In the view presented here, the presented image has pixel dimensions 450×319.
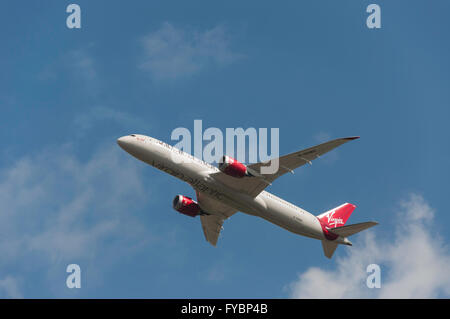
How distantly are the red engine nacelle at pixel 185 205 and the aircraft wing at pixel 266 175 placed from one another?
9.96m

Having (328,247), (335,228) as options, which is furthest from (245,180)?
(328,247)

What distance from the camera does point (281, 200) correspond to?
61.4 meters

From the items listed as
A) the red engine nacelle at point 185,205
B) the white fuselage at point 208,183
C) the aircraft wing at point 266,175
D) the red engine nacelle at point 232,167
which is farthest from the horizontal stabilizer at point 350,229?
the red engine nacelle at point 185,205

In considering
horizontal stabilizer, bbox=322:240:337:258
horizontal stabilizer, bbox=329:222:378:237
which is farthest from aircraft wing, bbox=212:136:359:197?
horizontal stabilizer, bbox=322:240:337:258

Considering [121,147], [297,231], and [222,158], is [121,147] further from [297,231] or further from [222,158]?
[297,231]

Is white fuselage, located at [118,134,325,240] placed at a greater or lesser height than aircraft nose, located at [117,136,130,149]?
lesser

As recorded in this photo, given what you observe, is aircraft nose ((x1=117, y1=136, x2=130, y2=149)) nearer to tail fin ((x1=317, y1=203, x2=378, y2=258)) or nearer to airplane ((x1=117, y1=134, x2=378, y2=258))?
airplane ((x1=117, y1=134, x2=378, y2=258))

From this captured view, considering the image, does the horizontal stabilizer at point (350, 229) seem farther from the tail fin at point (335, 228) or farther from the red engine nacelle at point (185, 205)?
the red engine nacelle at point (185, 205)

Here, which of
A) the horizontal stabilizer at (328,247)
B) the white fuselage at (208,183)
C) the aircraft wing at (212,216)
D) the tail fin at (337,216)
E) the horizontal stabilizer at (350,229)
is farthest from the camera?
the aircraft wing at (212,216)

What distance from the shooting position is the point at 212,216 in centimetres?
6969

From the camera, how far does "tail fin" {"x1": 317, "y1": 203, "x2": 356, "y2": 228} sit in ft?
218

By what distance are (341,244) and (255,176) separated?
14643mm

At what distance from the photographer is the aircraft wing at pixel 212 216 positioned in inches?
2643
